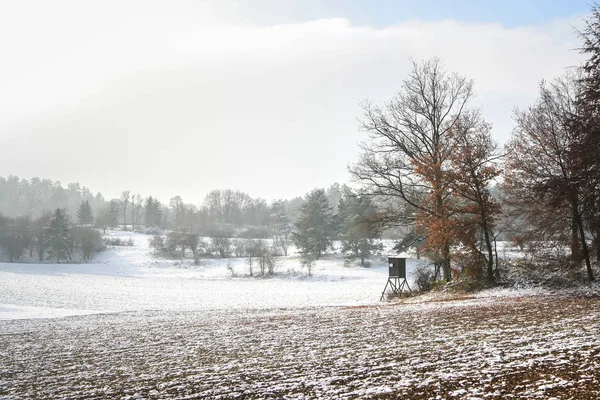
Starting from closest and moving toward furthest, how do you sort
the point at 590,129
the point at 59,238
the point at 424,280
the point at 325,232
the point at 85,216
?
the point at 590,129 < the point at 424,280 < the point at 325,232 < the point at 59,238 < the point at 85,216

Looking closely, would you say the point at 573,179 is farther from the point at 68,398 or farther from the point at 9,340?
the point at 9,340

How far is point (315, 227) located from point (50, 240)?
48.2m

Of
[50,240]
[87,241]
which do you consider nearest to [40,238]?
[50,240]

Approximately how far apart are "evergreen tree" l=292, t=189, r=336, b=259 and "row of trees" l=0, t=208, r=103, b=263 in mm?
40751

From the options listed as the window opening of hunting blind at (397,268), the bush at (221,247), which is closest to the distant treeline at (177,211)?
the bush at (221,247)

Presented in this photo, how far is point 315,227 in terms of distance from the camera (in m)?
66.8

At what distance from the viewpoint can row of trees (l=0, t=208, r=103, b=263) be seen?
79.1 metres

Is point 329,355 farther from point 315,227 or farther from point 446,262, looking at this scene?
point 315,227

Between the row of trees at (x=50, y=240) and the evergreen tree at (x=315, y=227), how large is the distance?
134ft

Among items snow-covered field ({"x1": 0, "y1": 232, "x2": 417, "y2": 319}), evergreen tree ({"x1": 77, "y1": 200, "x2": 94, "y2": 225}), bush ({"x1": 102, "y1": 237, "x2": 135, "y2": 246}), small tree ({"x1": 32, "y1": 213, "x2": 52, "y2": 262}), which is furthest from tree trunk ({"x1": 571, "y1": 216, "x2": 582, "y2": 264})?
evergreen tree ({"x1": 77, "y1": 200, "x2": 94, "y2": 225})

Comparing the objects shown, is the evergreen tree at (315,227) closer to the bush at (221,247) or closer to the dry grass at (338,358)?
the bush at (221,247)

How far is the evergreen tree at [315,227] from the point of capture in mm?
65750

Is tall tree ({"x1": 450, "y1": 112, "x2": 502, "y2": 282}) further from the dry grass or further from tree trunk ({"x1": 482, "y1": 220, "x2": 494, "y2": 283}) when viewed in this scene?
the dry grass

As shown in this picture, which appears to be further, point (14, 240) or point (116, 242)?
point (116, 242)
